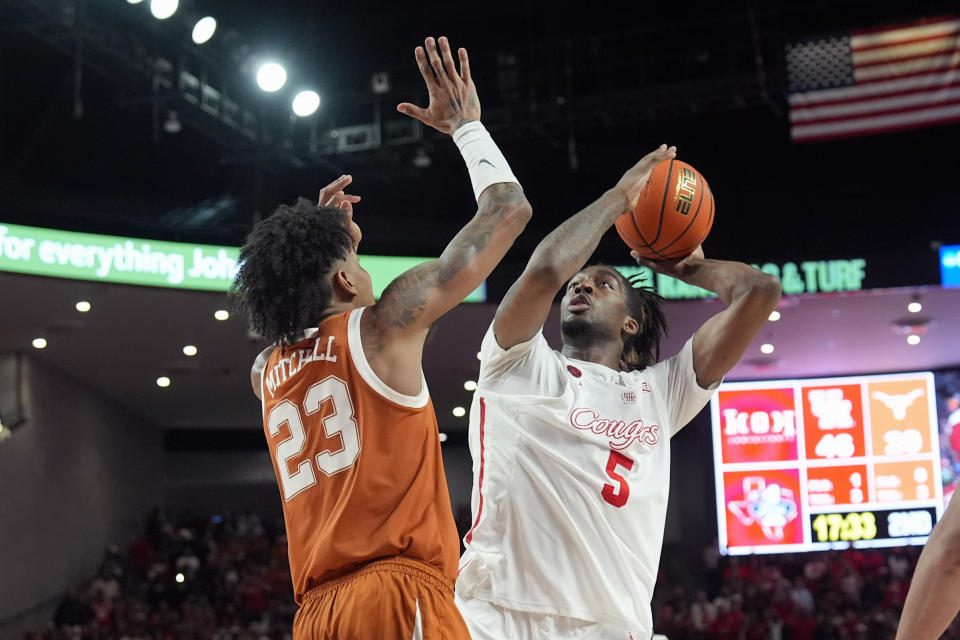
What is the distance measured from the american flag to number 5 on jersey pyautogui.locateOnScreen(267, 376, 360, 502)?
33.1 ft

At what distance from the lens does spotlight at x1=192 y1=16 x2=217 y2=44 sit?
1119 centimetres

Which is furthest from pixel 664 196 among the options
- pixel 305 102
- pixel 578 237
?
pixel 305 102

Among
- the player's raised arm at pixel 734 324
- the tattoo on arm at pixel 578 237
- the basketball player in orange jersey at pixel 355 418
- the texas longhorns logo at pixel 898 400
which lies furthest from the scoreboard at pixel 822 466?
the basketball player in orange jersey at pixel 355 418

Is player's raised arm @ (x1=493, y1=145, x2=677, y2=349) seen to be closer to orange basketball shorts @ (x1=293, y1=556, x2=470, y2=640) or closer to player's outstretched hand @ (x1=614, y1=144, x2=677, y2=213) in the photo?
player's outstretched hand @ (x1=614, y1=144, x2=677, y2=213)

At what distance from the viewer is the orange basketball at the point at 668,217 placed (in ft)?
14.0

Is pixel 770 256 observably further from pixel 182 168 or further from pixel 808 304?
pixel 182 168

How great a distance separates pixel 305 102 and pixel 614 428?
375 inches

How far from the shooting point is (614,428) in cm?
371

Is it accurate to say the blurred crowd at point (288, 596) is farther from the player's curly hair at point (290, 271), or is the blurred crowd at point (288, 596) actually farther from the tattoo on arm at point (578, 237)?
the player's curly hair at point (290, 271)

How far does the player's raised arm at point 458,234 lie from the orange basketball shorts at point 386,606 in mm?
556

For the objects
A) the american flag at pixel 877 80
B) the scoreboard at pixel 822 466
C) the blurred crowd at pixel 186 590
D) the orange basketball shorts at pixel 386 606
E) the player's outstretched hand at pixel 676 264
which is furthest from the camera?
the scoreboard at pixel 822 466

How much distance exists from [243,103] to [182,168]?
3304mm

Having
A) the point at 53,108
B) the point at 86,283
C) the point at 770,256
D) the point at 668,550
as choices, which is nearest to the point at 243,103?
the point at 86,283

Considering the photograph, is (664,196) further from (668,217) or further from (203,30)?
(203,30)
